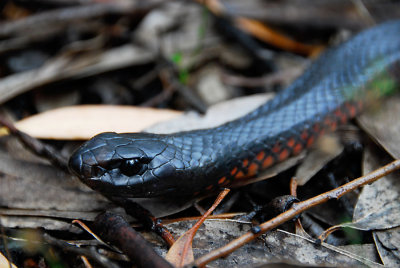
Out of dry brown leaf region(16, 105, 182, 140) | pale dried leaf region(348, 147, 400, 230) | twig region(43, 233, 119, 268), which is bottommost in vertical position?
twig region(43, 233, 119, 268)

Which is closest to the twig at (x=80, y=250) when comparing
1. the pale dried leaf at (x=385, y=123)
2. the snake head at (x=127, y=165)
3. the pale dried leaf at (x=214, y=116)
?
the snake head at (x=127, y=165)

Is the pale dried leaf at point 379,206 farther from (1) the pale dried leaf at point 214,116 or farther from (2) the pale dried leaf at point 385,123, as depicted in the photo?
(1) the pale dried leaf at point 214,116

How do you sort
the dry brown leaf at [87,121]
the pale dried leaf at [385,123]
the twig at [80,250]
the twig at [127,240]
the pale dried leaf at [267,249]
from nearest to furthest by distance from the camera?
the twig at [127,240] → the twig at [80,250] → the pale dried leaf at [267,249] → the pale dried leaf at [385,123] → the dry brown leaf at [87,121]

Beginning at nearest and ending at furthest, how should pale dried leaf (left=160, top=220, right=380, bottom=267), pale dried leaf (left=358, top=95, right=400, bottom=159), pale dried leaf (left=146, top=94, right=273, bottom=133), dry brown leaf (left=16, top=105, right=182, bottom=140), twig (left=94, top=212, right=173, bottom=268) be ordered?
1. twig (left=94, top=212, right=173, bottom=268)
2. pale dried leaf (left=160, top=220, right=380, bottom=267)
3. pale dried leaf (left=358, top=95, right=400, bottom=159)
4. dry brown leaf (left=16, top=105, right=182, bottom=140)
5. pale dried leaf (left=146, top=94, right=273, bottom=133)

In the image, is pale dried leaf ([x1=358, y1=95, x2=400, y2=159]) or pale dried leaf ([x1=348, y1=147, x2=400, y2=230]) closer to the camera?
pale dried leaf ([x1=348, y1=147, x2=400, y2=230])

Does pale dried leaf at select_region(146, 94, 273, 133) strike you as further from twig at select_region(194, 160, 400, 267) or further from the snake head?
twig at select_region(194, 160, 400, 267)

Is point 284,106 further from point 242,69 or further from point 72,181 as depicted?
point 72,181

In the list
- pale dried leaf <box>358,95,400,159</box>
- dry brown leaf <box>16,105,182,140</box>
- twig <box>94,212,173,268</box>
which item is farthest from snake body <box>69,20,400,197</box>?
dry brown leaf <box>16,105,182,140</box>
